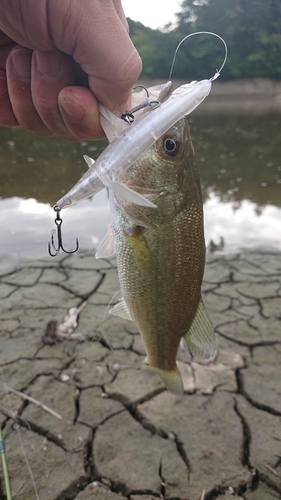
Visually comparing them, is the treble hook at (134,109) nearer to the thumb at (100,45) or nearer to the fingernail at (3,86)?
the thumb at (100,45)

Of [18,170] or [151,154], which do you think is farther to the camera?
[18,170]

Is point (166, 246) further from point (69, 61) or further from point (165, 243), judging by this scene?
point (69, 61)

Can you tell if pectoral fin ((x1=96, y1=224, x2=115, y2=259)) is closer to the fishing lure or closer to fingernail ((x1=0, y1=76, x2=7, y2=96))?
the fishing lure

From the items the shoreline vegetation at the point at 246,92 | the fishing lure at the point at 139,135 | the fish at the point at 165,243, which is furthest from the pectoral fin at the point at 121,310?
the shoreline vegetation at the point at 246,92

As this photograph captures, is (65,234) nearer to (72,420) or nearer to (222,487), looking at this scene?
(72,420)

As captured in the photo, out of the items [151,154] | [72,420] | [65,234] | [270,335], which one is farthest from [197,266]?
[65,234]

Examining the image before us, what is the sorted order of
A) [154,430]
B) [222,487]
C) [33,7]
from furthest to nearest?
[154,430], [222,487], [33,7]
